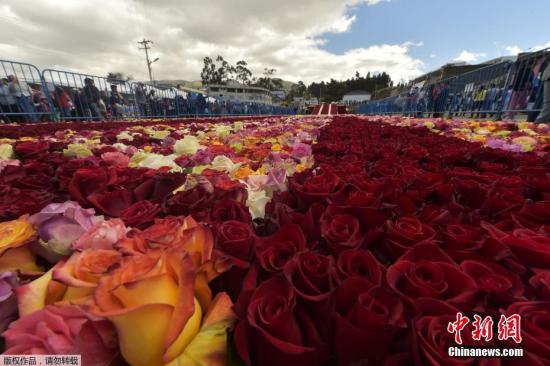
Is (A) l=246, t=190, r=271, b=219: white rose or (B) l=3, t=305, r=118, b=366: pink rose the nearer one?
(B) l=3, t=305, r=118, b=366: pink rose

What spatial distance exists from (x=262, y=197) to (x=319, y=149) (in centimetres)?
123

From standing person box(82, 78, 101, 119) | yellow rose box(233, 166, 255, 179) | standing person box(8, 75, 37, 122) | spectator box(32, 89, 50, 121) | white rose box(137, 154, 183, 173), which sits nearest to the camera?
yellow rose box(233, 166, 255, 179)

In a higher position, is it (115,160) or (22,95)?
(22,95)

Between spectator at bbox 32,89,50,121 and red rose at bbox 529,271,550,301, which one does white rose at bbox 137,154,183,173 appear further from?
spectator at bbox 32,89,50,121

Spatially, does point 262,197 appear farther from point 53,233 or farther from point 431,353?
point 431,353

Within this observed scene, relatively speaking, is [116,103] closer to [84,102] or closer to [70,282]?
[84,102]

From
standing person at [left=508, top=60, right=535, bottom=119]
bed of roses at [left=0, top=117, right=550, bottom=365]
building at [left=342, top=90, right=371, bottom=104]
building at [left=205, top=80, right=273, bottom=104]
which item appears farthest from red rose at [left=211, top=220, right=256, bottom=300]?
building at [left=342, top=90, right=371, bottom=104]

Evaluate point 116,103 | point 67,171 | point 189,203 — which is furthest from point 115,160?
point 116,103

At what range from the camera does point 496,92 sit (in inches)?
351

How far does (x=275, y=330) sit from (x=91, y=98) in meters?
12.9

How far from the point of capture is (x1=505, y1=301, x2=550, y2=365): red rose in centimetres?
39

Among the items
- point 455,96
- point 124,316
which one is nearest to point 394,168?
point 124,316

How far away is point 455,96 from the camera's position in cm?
1214

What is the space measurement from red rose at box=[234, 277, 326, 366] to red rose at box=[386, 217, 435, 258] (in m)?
0.28
